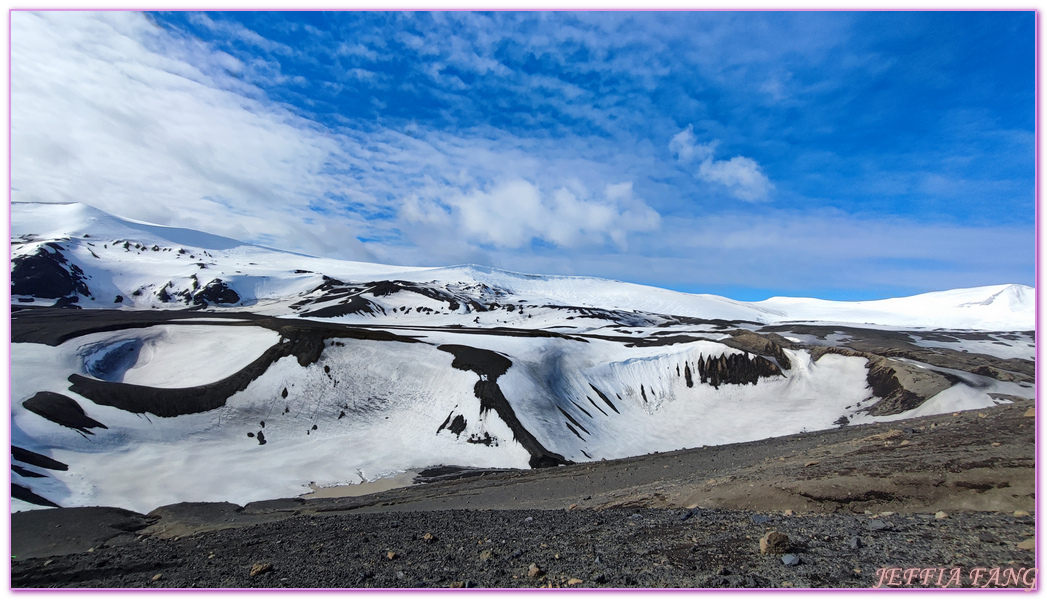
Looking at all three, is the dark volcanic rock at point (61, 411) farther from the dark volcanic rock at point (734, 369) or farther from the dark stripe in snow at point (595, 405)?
the dark volcanic rock at point (734, 369)

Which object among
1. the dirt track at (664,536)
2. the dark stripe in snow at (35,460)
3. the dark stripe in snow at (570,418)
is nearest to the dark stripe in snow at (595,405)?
the dark stripe in snow at (570,418)

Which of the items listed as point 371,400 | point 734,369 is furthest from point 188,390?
point 734,369

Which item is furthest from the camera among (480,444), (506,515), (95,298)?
(95,298)

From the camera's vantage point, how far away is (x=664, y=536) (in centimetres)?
819

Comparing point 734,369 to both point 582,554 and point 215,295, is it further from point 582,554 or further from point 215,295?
point 215,295

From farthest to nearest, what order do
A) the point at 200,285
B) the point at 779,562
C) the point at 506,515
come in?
the point at 200,285 → the point at 506,515 → the point at 779,562

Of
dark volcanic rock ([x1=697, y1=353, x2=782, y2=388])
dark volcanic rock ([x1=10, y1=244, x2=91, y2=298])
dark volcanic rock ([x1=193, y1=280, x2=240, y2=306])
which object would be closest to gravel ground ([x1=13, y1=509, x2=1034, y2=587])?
dark volcanic rock ([x1=697, y1=353, x2=782, y2=388])

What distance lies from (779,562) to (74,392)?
3641cm

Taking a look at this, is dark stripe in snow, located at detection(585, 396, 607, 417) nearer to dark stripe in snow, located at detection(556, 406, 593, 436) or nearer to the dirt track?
dark stripe in snow, located at detection(556, 406, 593, 436)

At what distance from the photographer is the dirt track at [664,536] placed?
20.5 ft

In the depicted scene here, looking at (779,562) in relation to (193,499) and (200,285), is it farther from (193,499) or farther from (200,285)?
(200,285)

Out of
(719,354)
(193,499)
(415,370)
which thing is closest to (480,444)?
(415,370)

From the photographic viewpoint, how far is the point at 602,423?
36.5 m

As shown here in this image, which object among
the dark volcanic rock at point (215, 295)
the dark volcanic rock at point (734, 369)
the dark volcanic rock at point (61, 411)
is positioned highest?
the dark volcanic rock at point (215, 295)
